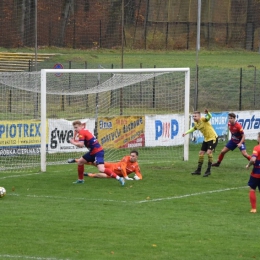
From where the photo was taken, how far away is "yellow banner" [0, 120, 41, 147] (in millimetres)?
23828

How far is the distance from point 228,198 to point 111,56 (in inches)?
912

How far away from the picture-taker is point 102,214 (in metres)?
15.6

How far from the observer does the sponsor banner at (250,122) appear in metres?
31.1

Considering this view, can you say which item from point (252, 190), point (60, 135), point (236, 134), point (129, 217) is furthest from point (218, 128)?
point (129, 217)

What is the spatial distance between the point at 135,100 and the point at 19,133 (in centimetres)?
570

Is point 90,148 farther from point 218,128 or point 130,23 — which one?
point 130,23

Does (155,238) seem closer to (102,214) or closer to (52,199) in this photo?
(102,214)

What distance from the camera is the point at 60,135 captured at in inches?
977

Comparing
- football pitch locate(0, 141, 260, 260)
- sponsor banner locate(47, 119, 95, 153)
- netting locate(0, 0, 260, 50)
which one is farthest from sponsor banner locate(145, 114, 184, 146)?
netting locate(0, 0, 260, 50)

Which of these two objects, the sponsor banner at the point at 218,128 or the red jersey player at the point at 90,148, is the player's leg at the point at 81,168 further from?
the sponsor banner at the point at 218,128

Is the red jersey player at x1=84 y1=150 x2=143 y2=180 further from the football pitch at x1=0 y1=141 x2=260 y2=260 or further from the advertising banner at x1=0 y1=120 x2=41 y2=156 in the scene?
the advertising banner at x1=0 y1=120 x2=41 y2=156

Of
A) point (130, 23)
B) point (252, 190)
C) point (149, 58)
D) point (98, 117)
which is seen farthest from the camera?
point (149, 58)

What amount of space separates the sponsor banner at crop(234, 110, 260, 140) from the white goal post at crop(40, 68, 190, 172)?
297 cm

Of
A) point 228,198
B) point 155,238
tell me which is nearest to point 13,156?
point 228,198
